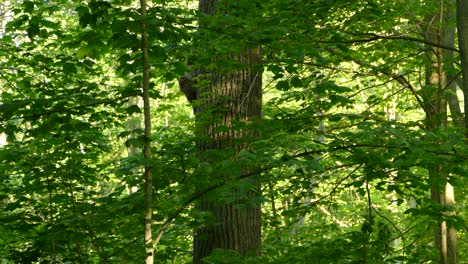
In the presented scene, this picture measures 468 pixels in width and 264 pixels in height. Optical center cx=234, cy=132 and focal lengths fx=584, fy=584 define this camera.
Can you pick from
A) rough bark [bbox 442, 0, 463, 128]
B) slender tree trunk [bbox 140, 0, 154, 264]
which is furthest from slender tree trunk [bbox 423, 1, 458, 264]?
slender tree trunk [bbox 140, 0, 154, 264]

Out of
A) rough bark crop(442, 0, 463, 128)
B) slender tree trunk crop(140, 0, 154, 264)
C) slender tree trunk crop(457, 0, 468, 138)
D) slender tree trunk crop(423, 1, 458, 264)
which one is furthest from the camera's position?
rough bark crop(442, 0, 463, 128)

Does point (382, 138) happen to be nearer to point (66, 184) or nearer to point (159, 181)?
point (159, 181)

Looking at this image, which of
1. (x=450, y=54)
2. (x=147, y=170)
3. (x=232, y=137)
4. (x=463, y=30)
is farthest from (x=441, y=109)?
(x=147, y=170)

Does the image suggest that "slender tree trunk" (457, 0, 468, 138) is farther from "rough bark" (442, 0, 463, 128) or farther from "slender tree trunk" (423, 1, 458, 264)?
"rough bark" (442, 0, 463, 128)

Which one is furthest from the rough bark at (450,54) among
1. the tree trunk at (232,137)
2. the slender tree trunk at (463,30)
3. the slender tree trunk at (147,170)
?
the slender tree trunk at (147,170)

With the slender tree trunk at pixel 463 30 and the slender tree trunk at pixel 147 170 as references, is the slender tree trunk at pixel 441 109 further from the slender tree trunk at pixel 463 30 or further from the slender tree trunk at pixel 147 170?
the slender tree trunk at pixel 147 170

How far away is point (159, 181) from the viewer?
3.87 metres

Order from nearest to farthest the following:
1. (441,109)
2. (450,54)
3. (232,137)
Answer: (232,137)
(441,109)
(450,54)

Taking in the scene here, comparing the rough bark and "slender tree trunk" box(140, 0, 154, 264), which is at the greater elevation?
the rough bark

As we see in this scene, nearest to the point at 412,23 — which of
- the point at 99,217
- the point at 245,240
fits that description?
the point at 245,240

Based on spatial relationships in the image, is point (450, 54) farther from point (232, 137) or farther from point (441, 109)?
point (232, 137)

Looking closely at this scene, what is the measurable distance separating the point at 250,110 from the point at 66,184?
1762mm

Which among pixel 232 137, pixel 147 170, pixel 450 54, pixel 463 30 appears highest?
pixel 450 54

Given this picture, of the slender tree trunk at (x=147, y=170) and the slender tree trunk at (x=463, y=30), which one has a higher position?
the slender tree trunk at (x=463, y=30)
